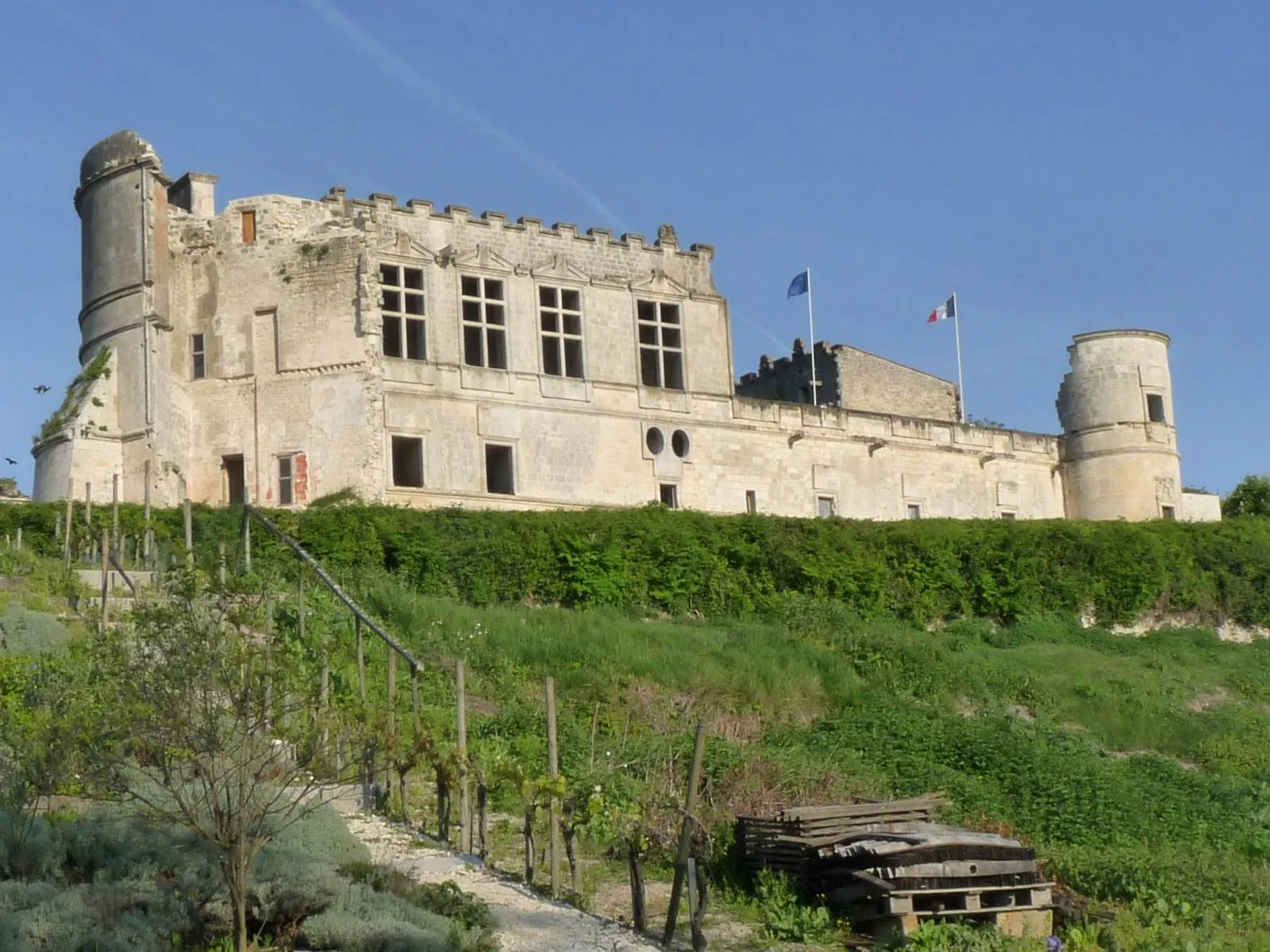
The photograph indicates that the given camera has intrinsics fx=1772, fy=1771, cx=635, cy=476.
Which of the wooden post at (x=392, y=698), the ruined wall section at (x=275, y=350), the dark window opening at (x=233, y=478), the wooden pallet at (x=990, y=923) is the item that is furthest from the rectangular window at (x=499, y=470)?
the wooden pallet at (x=990, y=923)

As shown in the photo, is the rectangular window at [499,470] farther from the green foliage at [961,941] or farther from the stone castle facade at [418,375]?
the green foliage at [961,941]

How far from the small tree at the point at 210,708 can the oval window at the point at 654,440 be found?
78.4 feet

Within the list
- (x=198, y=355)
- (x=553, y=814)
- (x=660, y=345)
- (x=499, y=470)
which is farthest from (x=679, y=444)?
(x=553, y=814)

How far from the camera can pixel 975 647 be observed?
29.8 m

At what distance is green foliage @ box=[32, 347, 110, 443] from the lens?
32.6 metres

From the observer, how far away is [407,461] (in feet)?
112

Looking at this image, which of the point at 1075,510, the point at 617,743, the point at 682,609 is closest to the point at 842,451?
the point at 1075,510

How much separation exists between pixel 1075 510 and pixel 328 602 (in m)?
22.1

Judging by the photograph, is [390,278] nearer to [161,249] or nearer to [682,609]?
[161,249]

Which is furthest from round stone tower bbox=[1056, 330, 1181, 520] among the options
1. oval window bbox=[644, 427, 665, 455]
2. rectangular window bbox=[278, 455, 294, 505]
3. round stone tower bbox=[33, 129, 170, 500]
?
round stone tower bbox=[33, 129, 170, 500]

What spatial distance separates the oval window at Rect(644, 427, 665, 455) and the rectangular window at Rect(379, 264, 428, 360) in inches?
195

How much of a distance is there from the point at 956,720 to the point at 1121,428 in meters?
19.9

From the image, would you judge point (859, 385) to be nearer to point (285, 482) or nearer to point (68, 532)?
point (285, 482)

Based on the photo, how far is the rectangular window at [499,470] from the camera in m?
34.4
